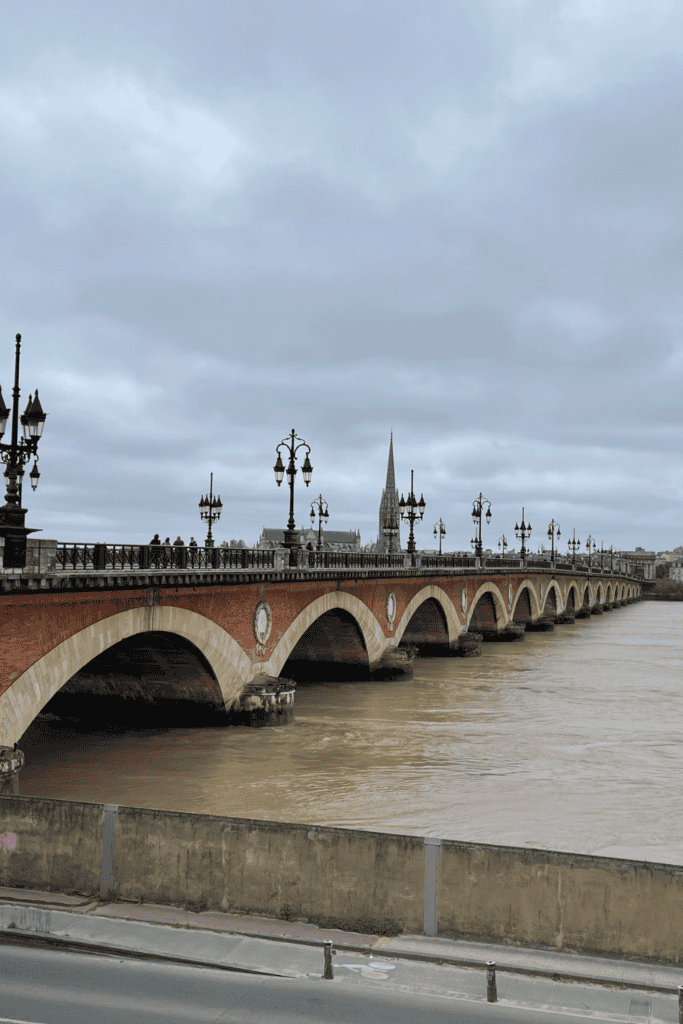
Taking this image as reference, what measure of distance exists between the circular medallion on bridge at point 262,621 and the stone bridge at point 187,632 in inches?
1.3

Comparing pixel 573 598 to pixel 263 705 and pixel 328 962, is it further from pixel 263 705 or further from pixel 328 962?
pixel 328 962

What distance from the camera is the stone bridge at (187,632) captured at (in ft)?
45.6

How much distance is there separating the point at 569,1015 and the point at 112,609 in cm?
1154

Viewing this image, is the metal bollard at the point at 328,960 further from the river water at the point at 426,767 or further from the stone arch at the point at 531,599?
the stone arch at the point at 531,599

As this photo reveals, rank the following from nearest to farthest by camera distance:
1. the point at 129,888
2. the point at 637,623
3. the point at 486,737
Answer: the point at 129,888 < the point at 486,737 < the point at 637,623

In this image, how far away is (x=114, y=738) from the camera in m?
21.5

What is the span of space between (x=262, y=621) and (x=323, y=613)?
20.1ft

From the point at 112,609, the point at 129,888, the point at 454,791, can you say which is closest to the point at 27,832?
the point at 129,888

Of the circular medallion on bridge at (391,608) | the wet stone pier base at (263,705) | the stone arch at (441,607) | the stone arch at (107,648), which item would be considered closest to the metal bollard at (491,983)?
the stone arch at (107,648)

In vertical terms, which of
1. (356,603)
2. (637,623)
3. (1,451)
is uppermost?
(1,451)

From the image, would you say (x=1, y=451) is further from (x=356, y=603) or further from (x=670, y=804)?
(x=356, y=603)

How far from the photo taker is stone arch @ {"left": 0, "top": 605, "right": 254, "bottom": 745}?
1351 centimetres

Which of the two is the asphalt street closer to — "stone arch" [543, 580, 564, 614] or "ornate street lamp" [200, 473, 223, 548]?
"ornate street lamp" [200, 473, 223, 548]

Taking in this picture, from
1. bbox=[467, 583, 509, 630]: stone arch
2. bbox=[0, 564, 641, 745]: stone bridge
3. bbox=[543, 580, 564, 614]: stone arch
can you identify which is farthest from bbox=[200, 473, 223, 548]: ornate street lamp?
bbox=[543, 580, 564, 614]: stone arch
